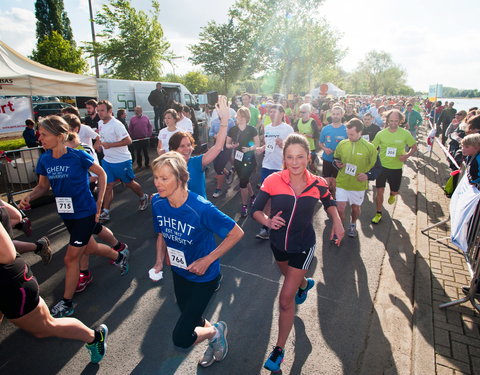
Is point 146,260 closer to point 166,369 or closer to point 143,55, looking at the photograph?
point 166,369

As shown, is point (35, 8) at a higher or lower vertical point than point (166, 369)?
higher

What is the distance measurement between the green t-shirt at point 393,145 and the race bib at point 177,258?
4.89 metres

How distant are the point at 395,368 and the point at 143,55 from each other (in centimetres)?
2470

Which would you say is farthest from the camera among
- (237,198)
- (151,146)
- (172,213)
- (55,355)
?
(151,146)

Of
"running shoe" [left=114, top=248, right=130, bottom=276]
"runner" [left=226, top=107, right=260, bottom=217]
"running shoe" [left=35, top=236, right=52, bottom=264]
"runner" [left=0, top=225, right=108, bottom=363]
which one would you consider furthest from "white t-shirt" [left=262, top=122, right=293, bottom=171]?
"runner" [left=0, top=225, right=108, bottom=363]

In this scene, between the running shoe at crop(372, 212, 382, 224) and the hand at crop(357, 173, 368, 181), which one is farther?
the running shoe at crop(372, 212, 382, 224)

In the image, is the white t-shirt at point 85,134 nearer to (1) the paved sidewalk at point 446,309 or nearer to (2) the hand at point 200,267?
(2) the hand at point 200,267

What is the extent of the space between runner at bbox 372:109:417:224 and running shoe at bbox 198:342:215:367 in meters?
4.41

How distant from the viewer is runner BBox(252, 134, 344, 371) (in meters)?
2.64

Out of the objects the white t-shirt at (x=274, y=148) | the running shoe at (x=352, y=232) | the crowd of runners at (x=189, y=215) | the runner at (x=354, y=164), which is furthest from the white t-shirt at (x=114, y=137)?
the running shoe at (x=352, y=232)

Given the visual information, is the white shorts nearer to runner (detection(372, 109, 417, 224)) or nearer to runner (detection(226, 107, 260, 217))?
runner (detection(372, 109, 417, 224))

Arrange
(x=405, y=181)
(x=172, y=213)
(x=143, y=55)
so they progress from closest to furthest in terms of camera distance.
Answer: (x=172, y=213)
(x=405, y=181)
(x=143, y=55)

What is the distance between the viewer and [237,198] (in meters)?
7.28

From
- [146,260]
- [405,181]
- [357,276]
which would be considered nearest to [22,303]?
[146,260]
